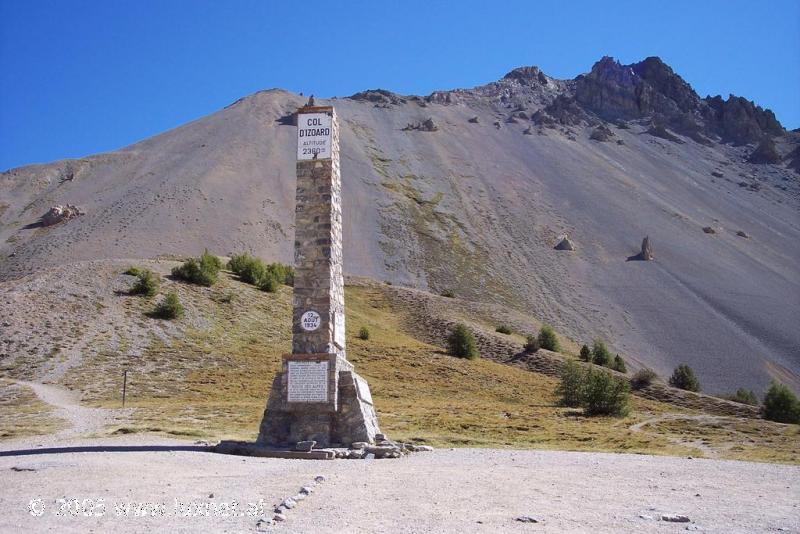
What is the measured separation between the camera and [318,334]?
13961 mm

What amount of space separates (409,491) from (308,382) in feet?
18.5

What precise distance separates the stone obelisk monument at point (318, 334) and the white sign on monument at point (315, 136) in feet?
0.07

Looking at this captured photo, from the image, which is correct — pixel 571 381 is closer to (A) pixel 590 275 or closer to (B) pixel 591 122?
(A) pixel 590 275

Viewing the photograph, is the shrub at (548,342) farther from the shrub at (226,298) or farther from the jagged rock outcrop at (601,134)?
the jagged rock outcrop at (601,134)

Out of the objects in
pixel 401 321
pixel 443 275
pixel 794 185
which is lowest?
pixel 401 321

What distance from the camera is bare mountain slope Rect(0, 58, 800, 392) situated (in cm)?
5728

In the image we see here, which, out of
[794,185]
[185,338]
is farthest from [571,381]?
[794,185]

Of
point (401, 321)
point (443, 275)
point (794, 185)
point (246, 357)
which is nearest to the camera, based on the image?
point (246, 357)

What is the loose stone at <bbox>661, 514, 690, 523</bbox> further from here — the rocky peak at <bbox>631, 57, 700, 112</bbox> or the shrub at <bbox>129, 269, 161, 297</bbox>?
the rocky peak at <bbox>631, 57, 700, 112</bbox>

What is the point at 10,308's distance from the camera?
3139 centimetres

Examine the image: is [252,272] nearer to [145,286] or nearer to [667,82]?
[145,286]

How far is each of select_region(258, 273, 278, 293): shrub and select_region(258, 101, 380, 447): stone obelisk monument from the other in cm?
2856

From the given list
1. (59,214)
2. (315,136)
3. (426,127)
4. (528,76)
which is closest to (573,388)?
(315,136)

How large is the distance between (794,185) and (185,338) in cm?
11279
